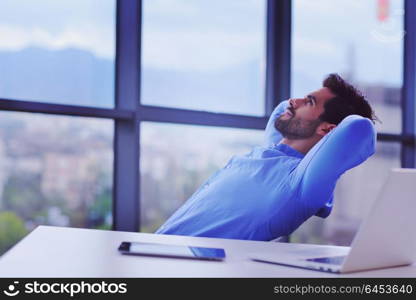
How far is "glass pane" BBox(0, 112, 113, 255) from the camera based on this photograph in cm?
270

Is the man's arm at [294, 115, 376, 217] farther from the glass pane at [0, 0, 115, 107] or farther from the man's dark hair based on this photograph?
the glass pane at [0, 0, 115, 107]

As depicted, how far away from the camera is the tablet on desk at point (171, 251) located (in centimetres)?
105

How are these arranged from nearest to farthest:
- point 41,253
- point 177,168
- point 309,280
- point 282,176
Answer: point 309,280
point 41,253
point 282,176
point 177,168

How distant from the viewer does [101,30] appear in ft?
9.53

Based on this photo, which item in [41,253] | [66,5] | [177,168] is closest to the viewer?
[41,253]

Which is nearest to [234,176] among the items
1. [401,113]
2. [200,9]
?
[200,9]

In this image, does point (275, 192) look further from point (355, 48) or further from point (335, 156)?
point (355, 48)

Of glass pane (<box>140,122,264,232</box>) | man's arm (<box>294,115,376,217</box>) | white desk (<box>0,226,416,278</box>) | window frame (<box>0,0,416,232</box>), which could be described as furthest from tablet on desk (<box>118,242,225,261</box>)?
glass pane (<box>140,122,264,232</box>)

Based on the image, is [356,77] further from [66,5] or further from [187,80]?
[66,5]

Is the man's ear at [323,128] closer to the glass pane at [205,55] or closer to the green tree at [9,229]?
the glass pane at [205,55]

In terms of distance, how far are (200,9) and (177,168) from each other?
86cm

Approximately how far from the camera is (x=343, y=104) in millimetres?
2008

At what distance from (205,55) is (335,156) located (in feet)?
5.97

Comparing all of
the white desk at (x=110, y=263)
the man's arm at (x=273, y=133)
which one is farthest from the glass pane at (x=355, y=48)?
the white desk at (x=110, y=263)
